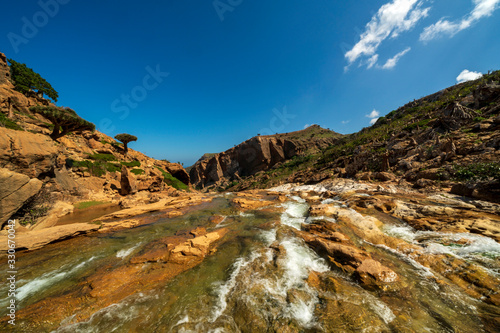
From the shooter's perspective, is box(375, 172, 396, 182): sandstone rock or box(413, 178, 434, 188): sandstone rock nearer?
box(413, 178, 434, 188): sandstone rock

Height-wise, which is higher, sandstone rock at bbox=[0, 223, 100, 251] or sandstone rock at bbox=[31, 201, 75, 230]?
sandstone rock at bbox=[31, 201, 75, 230]

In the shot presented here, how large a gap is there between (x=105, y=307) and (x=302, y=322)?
5.14 m

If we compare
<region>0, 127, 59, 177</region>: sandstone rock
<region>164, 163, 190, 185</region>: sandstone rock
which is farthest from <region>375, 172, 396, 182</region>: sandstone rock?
<region>164, 163, 190, 185</region>: sandstone rock

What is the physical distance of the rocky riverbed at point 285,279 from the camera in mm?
3684

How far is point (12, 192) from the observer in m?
7.82

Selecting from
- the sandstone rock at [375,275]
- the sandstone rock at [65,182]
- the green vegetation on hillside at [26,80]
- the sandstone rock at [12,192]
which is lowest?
the sandstone rock at [375,275]

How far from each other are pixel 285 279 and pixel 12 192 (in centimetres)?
1345

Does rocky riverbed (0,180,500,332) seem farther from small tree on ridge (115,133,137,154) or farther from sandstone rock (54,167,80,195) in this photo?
small tree on ridge (115,133,137,154)

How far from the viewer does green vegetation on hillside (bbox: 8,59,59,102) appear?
25005mm

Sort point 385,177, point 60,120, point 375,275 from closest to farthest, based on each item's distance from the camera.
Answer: point 375,275 → point 385,177 → point 60,120

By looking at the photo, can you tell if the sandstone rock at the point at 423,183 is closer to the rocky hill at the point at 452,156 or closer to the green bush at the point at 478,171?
the rocky hill at the point at 452,156

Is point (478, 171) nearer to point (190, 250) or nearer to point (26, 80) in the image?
point (190, 250)

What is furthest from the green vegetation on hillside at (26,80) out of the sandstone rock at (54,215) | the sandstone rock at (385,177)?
the sandstone rock at (385,177)

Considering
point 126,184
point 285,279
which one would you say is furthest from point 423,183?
point 126,184
